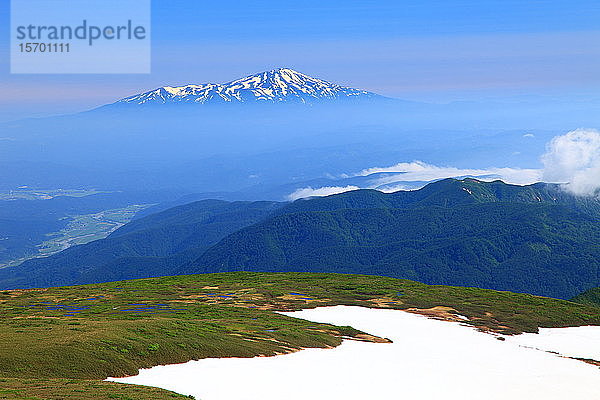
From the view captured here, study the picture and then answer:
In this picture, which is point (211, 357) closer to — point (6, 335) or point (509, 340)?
point (6, 335)

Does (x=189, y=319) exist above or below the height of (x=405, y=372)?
above

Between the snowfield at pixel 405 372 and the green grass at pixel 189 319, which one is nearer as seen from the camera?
the green grass at pixel 189 319

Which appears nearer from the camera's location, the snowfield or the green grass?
the green grass

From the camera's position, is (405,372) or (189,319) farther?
(189,319)
